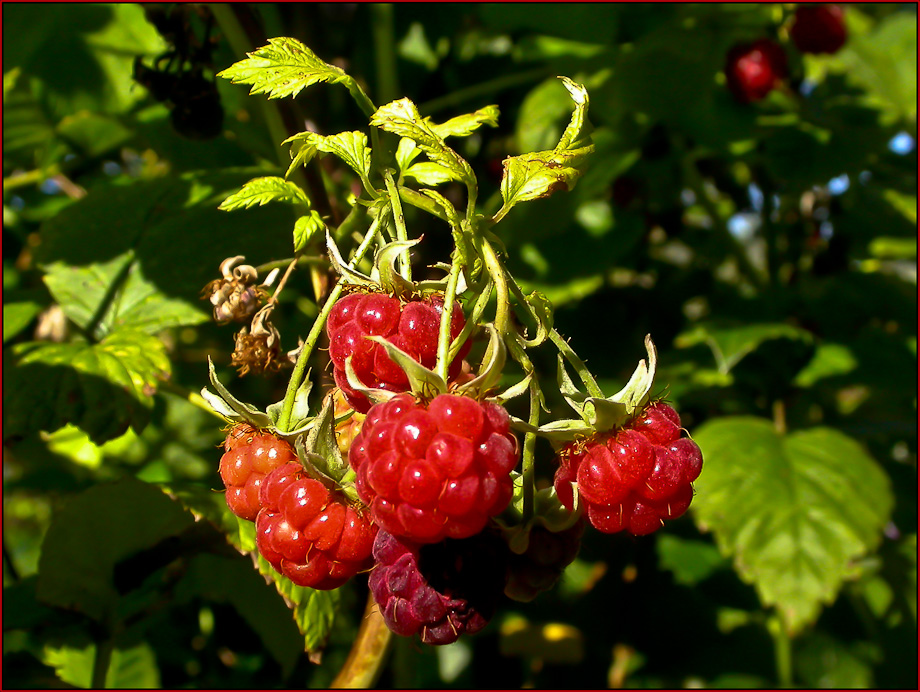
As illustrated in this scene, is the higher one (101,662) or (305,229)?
(305,229)

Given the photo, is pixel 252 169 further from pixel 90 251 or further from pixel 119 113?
pixel 119 113

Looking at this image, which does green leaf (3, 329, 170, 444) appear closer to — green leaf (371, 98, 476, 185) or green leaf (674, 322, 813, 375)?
green leaf (371, 98, 476, 185)

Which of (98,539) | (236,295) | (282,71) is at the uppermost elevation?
(282,71)

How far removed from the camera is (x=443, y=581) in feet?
2.02

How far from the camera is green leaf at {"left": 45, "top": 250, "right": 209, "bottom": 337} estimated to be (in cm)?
110

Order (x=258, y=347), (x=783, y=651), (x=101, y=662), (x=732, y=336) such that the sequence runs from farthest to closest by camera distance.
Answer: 1. (x=783, y=651)
2. (x=732, y=336)
3. (x=101, y=662)
4. (x=258, y=347)

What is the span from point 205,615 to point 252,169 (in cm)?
87

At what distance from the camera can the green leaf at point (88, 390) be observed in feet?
3.07

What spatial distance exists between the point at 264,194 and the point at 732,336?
946 millimetres

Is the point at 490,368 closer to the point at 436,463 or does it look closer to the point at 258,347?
the point at 436,463

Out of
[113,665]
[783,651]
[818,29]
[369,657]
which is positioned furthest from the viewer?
[818,29]

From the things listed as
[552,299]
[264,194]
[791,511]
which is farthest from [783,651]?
[264,194]

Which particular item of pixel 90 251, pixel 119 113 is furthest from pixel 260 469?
pixel 119 113

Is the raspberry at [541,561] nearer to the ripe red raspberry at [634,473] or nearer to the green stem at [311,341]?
the ripe red raspberry at [634,473]
